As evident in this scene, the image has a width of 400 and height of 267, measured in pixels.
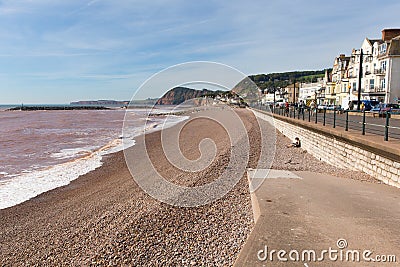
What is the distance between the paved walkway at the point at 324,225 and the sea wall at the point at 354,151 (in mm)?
431

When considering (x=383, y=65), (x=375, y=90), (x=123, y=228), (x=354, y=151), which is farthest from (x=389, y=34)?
(x=123, y=228)

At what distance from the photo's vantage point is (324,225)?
415 centimetres

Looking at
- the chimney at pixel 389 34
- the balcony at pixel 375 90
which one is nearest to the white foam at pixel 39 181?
the balcony at pixel 375 90

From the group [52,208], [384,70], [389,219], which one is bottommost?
[52,208]

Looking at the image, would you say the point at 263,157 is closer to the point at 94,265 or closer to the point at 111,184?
the point at 111,184

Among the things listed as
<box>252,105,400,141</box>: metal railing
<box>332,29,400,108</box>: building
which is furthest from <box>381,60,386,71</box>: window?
<box>252,105,400,141</box>: metal railing

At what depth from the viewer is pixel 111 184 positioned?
928 cm

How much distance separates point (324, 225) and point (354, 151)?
16.2 feet

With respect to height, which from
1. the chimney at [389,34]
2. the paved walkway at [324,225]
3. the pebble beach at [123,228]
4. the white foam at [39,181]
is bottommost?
the white foam at [39,181]

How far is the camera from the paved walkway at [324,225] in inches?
129

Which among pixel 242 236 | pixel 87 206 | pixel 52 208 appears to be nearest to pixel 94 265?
pixel 242 236

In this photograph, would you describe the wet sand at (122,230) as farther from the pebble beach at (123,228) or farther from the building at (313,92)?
the building at (313,92)

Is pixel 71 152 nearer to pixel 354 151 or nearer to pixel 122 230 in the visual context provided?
pixel 122 230

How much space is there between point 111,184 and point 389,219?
729 cm
